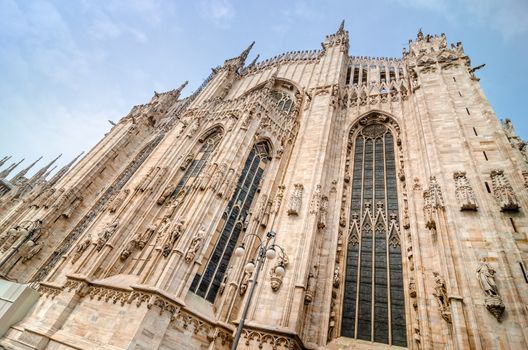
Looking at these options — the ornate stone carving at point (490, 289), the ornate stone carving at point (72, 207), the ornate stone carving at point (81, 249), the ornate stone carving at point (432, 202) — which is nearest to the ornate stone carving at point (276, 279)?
the ornate stone carving at point (432, 202)

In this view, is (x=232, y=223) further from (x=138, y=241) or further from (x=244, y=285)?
(x=138, y=241)

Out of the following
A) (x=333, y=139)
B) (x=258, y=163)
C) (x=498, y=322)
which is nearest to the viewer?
(x=498, y=322)

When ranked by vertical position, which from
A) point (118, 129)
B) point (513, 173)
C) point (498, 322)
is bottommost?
point (498, 322)

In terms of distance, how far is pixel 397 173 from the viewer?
625 inches

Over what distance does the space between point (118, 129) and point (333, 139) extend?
19957 mm

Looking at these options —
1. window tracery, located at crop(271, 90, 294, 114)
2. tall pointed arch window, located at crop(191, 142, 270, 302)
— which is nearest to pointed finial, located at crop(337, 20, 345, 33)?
window tracery, located at crop(271, 90, 294, 114)

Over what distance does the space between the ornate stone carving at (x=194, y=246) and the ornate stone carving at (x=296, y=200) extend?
4249 millimetres

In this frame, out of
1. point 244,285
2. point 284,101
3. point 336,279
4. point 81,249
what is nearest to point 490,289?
point 336,279

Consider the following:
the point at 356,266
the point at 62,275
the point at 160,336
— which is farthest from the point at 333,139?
the point at 62,275

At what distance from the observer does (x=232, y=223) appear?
1395cm

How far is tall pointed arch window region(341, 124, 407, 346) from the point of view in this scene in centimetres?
1114

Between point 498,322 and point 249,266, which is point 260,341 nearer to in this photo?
point 249,266

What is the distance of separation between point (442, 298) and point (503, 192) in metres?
4.57

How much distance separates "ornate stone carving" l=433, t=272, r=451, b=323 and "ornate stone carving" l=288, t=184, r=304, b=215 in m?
6.00
